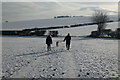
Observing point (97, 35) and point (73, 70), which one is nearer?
point (73, 70)

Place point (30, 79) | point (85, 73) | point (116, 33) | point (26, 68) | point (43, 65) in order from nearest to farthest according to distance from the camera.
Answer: point (30, 79) < point (85, 73) < point (26, 68) < point (43, 65) < point (116, 33)

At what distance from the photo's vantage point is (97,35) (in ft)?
94.5

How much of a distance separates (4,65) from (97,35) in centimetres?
2426

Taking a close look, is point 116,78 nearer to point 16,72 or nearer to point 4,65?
point 16,72

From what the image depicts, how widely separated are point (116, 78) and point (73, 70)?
2.09 metres

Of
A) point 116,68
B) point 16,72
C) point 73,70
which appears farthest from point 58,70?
point 116,68

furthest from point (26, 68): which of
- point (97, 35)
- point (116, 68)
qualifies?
point (97, 35)

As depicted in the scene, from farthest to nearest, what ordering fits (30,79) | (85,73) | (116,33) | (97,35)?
(97,35) → (116,33) → (85,73) → (30,79)

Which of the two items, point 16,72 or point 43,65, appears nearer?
point 16,72

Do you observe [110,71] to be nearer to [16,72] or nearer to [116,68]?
[116,68]

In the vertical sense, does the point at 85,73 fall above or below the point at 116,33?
below

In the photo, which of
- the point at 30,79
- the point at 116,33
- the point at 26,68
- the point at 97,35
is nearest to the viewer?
the point at 30,79

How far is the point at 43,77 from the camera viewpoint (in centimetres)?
600

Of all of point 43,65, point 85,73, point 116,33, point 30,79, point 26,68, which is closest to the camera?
point 30,79
